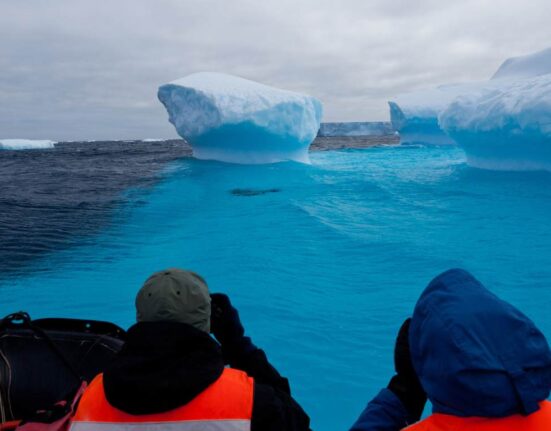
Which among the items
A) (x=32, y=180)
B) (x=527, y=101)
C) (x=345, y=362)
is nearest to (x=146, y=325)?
(x=345, y=362)

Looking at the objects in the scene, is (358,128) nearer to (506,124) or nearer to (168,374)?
(506,124)

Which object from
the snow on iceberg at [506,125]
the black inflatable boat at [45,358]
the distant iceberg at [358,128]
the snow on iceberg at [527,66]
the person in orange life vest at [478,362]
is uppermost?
the snow on iceberg at [527,66]

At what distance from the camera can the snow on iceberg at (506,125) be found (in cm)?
883

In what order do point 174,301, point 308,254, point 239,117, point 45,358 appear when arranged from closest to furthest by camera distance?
1. point 174,301
2. point 45,358
3. point 308,254
4. point 239,117

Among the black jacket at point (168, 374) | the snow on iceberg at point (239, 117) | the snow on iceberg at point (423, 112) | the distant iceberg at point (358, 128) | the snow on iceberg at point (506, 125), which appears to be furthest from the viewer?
the distant iceberg at point (358, 128)

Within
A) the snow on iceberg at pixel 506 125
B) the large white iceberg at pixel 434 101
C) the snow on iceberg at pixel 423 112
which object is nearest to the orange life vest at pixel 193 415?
the snow on iceberg at pixel 506 125

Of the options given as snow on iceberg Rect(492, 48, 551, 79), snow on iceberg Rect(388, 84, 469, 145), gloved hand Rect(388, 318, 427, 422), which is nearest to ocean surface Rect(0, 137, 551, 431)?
gloved hand Rect(388, 318, 427, 422)

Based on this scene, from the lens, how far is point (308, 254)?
5359 mm

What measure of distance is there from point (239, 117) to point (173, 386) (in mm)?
12881

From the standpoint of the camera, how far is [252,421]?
1097 mm

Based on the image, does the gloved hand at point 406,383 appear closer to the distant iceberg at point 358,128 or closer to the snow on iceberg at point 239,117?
the snow on iceberg at point 239,117

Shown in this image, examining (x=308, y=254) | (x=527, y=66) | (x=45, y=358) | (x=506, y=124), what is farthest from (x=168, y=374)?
(x=527, y=66)

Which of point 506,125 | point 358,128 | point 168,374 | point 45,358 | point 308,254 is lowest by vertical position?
point 308,254

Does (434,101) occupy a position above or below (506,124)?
above
